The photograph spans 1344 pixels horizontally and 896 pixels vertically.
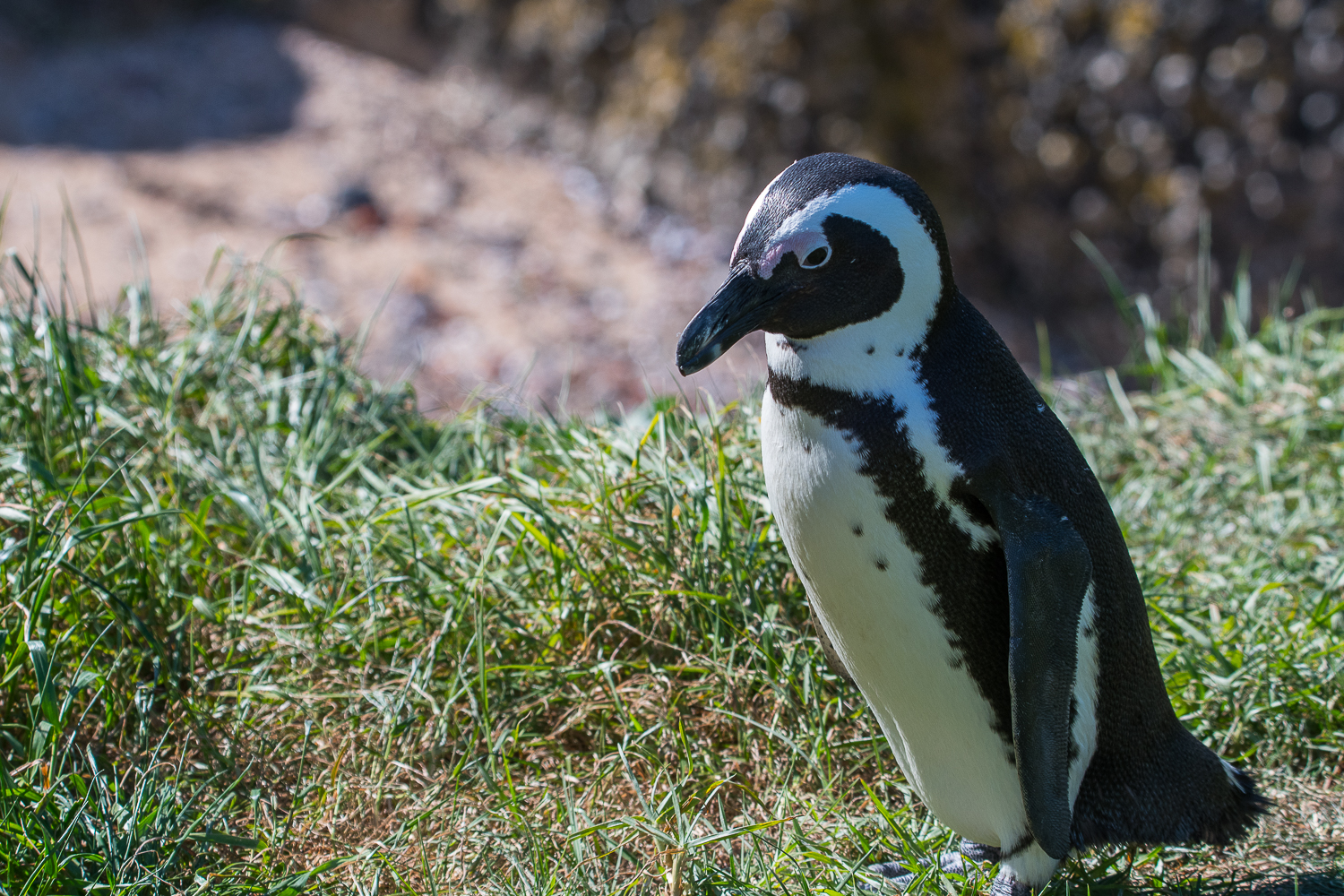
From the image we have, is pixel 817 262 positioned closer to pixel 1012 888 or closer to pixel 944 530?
pixel 944 530

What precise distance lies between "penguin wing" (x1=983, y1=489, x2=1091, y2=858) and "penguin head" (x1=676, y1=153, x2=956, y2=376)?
302 millimetres

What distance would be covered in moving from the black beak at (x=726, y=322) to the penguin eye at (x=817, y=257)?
2.4 inches

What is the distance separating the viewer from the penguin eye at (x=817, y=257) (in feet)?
4.70

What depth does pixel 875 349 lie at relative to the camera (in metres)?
1.49

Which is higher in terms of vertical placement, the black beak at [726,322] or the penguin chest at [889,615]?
the black beak at [726,322]

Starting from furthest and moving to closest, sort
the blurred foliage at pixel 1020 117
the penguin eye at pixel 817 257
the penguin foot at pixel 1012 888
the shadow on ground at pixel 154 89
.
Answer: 1. the shadow on ground at pixel 154 89
2. the blurred foliage at pixel 1020 117
3. the penguin foot at pixel 1012 888
4. the penguin eye at pixel 817 257

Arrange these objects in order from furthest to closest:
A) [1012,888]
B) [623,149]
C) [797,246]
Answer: [623,149]
[1012,888]
[797,246]

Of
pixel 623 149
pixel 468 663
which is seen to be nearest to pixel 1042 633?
pixel 468 663

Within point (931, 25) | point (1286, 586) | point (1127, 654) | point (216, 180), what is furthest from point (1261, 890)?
point (216, 180)

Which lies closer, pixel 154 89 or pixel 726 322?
pixel 726 322

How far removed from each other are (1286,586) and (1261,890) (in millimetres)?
798

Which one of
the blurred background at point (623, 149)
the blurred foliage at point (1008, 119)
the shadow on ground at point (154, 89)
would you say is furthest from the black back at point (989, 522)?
the shadow on ground at point (154, 89)

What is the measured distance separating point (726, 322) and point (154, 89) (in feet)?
28.2

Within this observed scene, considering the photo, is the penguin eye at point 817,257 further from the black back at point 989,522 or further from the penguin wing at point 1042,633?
the penguin wing at point 1042,633
